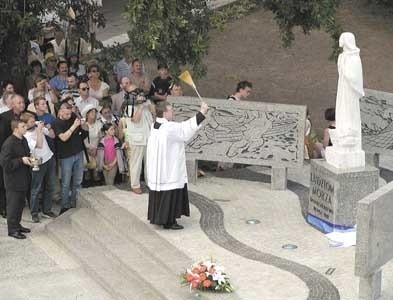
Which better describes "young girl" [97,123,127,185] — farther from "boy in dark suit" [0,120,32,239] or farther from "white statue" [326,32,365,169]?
"white statue" [326,32,365,169]

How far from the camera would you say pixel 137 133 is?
575 inches

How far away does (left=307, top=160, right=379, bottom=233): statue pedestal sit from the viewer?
13008mm

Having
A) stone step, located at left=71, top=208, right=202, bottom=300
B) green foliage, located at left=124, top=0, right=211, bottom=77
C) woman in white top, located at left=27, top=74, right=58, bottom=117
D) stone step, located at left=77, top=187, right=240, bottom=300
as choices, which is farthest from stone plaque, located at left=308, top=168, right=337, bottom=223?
woman in white top, located at left=27, top=74, right=58, bottom=117

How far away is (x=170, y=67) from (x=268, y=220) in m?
3.27

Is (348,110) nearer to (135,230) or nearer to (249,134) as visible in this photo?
(249,134)

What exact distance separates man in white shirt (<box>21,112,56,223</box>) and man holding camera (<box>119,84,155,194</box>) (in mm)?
1102

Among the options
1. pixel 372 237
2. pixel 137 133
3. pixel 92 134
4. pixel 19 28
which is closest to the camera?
pixel 372 237

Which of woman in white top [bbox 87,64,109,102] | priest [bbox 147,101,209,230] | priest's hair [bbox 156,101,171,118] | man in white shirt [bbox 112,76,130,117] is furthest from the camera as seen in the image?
woman in white top [bbox 87,64,109,102]

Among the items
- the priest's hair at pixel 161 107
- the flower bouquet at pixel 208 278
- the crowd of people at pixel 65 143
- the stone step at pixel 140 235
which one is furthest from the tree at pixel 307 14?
the flower bouquet at pixel 208 278

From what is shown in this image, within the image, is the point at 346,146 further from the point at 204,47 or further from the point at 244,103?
the point at 204,47

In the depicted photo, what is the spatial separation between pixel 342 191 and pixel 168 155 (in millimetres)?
2213

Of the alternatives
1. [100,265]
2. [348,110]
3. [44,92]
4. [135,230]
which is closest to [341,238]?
[348,110]

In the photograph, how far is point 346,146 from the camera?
13.1 m

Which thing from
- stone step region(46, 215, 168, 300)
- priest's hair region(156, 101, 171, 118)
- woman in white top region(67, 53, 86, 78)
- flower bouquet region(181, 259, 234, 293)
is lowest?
stone step region(46, 215, 168, 300)
